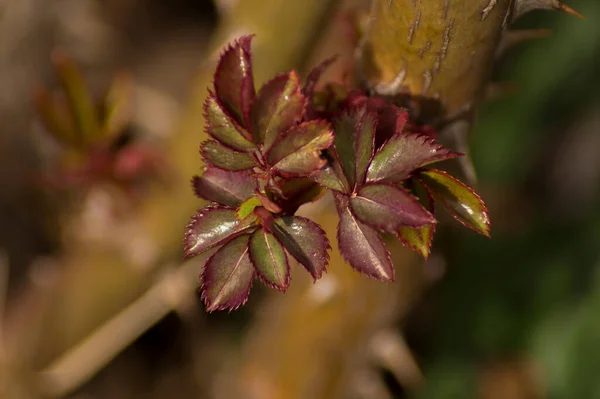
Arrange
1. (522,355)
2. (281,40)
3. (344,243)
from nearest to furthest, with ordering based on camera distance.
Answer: (344,243) < (281,40) < (522,355)

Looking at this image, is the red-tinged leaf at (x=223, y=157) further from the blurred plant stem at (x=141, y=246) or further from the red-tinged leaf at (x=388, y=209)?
the blurred plant stem at (x=141, y=246)

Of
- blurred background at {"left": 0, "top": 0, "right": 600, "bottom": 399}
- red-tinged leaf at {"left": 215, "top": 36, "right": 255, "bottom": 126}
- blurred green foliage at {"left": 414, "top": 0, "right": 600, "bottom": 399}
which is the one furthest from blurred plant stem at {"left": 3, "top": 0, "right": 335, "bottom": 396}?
blurred green foliage at {"left": 414, "top": 0, "right": 600, "bottom": 399}

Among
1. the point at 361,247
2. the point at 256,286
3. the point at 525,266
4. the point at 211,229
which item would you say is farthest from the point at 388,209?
the point at 525,266

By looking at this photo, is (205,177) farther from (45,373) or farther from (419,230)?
(45,373)

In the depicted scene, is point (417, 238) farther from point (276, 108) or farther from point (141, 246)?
point (141, 246)

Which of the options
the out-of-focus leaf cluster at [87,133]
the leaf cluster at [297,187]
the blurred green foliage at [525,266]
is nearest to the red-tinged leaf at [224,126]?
the leaf cluster at [297,187]

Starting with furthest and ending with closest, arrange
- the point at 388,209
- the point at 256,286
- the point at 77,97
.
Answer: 1. the point at 256,286
2. the point at 77,97
3. the point at 388,209

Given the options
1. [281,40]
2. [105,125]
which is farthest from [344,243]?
[105,125]
